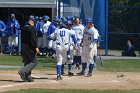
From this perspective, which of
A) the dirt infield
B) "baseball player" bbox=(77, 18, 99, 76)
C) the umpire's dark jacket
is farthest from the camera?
"baseball player" bbox=(77, 18, 99, 76)

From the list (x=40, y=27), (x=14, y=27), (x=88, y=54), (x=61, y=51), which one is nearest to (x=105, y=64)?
(x=88, y=54)

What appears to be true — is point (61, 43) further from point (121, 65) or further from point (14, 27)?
point (14, 27)

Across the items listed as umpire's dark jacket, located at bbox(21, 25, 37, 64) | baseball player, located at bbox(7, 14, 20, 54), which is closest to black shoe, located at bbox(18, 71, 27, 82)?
umpire's dark jacket, located at bbox(21, 25, 37, 64)

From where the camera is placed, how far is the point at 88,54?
53.6 ft

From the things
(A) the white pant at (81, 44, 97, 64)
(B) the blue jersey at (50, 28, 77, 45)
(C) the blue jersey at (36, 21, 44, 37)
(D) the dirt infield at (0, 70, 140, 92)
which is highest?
(C) the blue jersey at (36, 21, 44, 37)

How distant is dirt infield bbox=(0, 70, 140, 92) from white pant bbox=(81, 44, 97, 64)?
59 centimetres

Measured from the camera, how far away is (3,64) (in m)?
19.9

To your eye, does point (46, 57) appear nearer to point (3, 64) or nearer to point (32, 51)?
point (3, 64)

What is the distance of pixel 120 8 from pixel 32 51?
1210 centimetres

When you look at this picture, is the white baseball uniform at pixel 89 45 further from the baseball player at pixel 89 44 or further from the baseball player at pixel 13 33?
the baseball player at pixel 13 33

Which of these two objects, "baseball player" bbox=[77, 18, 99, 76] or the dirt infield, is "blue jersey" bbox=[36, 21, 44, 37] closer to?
the dirt infield

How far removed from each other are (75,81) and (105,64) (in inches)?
231

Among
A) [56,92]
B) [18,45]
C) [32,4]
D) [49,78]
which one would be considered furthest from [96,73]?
[32,4]

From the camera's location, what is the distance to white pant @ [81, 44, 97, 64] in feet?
53.4
